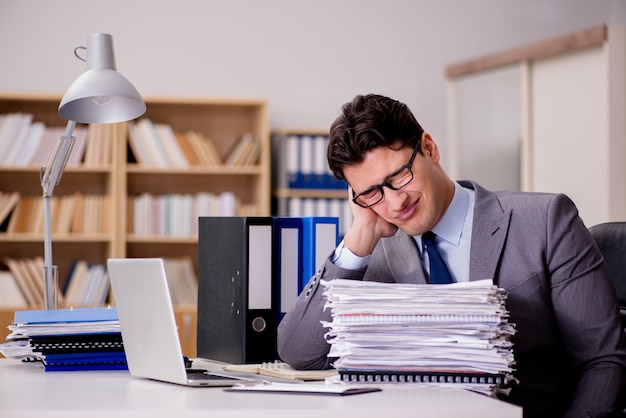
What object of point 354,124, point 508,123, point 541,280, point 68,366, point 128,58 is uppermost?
point 128,58

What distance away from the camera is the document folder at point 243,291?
1.86 metres

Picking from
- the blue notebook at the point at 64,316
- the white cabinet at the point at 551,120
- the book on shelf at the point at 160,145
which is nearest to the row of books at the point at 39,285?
the book on shelf at the point at 160,145

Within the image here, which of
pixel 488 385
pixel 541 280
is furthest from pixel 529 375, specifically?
pixel 488 385

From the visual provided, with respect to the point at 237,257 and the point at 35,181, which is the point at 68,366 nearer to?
the point at 237,257

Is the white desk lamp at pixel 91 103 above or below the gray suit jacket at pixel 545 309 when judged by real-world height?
above

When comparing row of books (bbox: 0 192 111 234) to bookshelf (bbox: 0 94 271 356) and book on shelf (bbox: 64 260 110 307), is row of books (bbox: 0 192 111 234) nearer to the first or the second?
bookshelf (bbox: 0 94 271 356)

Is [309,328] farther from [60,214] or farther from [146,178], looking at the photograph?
[146,178]

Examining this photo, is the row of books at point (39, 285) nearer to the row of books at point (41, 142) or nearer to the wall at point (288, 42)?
the row of books at point (41, 142)

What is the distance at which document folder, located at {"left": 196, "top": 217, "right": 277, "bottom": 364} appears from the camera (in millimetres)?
1857

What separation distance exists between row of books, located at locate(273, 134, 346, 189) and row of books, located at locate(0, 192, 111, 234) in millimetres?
1063

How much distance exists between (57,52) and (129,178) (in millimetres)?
904

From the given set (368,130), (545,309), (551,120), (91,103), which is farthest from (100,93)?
(551,120)

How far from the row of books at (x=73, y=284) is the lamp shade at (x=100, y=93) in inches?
117

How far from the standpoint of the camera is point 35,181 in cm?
521
